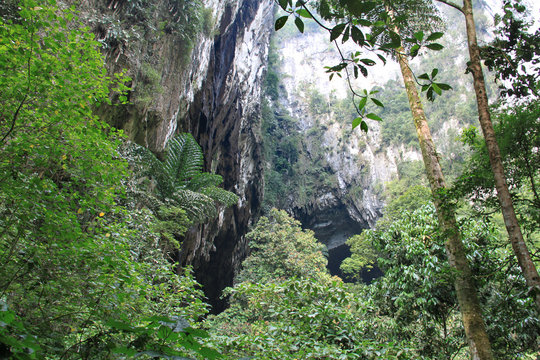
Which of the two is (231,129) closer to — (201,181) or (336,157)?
(201,181)

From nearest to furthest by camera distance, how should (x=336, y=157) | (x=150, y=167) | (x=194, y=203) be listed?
(x=150, y=167)
(x=194, y=203)
(x=336, y=157)

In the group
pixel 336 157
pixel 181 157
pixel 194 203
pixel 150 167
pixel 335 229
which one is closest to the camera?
pixel 150 167

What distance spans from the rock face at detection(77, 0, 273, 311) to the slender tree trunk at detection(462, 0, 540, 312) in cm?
563

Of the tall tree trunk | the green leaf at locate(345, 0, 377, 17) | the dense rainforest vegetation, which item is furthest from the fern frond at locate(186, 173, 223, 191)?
the green leaf at locate(345, 0, 377, 17)

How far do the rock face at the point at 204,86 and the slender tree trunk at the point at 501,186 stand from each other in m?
5.63

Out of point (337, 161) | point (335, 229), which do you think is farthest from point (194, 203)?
point (335, 229)

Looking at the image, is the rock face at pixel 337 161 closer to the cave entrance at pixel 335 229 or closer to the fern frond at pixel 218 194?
the cave entrance at pixel 335 229

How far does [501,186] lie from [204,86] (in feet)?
31.6

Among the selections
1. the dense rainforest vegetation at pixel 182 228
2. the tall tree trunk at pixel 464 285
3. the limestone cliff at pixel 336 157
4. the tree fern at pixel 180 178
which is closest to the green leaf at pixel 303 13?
the dense rainforest vegetation at pixel 182 228

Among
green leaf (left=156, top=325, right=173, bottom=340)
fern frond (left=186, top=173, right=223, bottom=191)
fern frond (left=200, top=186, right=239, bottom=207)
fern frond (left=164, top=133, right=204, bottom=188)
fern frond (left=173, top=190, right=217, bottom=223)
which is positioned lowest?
green leaf (left=156, top=325, right=173, bottom=340)

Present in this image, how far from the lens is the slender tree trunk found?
76.8 inches

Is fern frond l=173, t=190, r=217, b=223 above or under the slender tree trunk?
above

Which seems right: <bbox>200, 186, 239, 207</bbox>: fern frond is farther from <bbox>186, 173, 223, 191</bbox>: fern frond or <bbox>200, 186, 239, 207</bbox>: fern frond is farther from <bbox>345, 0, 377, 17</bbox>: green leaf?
<bbox>345, 0, 377, 17</bbox>: green leaf

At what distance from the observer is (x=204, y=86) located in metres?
10.4
